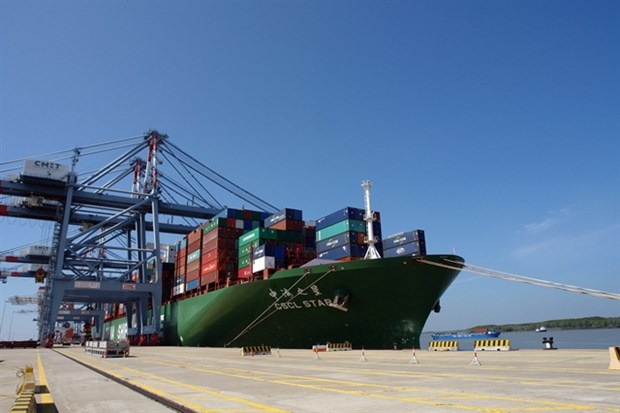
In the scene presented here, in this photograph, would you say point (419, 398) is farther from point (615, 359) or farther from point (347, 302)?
point (347, 302)

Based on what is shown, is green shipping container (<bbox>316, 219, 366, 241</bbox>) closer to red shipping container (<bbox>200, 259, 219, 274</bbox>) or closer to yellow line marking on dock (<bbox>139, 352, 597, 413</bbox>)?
red shipping container (<bbox>200, 259, 219, 274</bbox>)

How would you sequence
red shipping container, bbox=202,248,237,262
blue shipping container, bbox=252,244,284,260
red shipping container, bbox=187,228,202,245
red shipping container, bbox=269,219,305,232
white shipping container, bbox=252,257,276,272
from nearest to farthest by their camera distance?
white shipping container, bbox=252,257,276,272, blue shipping container, bbox=252,244,284,260, red shipping container, bbox=269,219,305,232, red shipping container, bbox=202,248,237,262, red shipping container, bbox=187,228,202,245

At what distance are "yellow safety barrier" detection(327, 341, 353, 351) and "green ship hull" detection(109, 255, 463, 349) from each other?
1.13 ft

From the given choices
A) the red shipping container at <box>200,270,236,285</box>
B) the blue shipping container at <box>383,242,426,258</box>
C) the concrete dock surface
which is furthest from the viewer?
the red shipping container at <box>200,270,236,285</box>

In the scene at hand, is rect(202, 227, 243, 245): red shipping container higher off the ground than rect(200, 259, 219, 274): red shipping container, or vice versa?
rect(202, 227, 243, 245): red shipping container

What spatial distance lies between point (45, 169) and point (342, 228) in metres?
39.3

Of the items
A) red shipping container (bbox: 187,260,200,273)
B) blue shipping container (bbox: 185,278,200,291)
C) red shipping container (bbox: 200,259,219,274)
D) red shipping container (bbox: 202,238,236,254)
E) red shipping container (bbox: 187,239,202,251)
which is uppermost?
red shipping container (bbox: 187,239,202,251)

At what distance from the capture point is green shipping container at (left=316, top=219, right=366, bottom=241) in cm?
3229

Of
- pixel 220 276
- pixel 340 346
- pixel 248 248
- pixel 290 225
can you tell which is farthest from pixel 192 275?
pixel 340 346

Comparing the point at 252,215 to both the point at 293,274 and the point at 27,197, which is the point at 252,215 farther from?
the point at 27,197

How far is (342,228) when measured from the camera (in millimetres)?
32875

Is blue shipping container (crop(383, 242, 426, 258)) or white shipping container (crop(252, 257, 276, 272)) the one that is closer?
blue shipping container (crop(383, 242, 426, 258))

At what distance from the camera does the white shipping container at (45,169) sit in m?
51.2

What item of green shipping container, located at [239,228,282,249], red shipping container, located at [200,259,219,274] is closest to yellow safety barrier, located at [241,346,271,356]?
green shipping container, located at [239,228,282,249]
